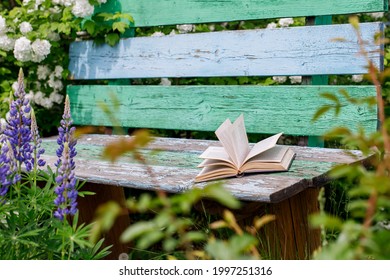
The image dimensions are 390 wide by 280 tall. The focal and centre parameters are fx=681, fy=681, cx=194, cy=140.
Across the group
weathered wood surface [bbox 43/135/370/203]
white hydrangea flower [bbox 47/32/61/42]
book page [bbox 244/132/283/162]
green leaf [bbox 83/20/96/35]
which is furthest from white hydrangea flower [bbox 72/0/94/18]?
book page [bbox 244/132/283/162]

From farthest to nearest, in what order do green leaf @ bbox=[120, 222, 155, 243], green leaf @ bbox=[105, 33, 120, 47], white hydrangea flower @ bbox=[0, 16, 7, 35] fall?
white hydrangea flower @ bbox=[0, 16, 7, 35], green leaf @ bbox=[105, 33, 120, 47], green leaf @ bbox=[120, 222, 155, 243]

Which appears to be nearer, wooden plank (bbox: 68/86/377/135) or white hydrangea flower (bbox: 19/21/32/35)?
wooden plank (bbox: 68/86/377/135)

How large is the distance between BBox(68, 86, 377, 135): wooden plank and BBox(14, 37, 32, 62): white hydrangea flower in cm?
30

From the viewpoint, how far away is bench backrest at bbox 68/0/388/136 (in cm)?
284

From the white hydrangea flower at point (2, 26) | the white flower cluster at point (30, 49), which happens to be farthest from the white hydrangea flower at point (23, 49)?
the white hydrangea flower at point (2, 26)

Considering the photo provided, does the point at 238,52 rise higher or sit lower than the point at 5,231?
higher

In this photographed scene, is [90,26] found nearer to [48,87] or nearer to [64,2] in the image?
[64,2]

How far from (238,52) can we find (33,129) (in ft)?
4.60

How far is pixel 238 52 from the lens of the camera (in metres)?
3.18

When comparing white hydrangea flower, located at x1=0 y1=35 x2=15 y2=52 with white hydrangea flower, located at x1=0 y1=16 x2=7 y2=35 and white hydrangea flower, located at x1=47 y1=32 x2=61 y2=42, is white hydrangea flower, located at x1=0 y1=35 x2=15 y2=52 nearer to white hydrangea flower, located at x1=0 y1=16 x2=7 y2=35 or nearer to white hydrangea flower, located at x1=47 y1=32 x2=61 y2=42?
white hydrangea flower, located at x1=0 y1=16 x2=7 y2=35

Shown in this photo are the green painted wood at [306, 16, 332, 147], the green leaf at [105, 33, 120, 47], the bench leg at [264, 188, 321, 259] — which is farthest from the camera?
the green leaf at [105, 33, 120, 47]

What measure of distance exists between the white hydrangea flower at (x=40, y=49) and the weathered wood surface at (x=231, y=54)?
0.61ft

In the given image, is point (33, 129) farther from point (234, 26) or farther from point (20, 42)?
point (234, 26)
